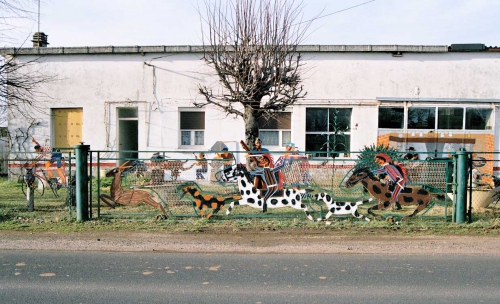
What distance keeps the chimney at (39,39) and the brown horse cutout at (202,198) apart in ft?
41.5

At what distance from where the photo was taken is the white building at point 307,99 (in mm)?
15812

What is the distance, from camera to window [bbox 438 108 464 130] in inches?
624

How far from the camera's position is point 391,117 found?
1608 cm

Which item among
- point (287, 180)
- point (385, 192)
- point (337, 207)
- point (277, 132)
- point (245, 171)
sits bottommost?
point (337, 207)

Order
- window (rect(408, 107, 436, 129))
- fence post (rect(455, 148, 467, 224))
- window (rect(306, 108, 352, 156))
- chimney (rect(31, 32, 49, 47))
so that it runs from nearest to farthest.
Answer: fence post (rect(455, 148, 467, 224)) < window (rect(408, 107, 436, 129)) < window (rect(306, 108, 352, 156)) < chimney (rect(31, 32, 49, 47))

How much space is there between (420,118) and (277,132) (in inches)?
211

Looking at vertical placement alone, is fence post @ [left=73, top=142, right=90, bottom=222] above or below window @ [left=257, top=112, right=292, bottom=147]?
below

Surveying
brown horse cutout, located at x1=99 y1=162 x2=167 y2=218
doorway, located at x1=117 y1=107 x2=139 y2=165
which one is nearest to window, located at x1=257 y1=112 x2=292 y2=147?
doorway, located at x1=117 y1=107 x2=139 y2=165

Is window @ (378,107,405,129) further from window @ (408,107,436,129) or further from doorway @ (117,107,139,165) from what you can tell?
doorway @ (117,107,139,165)

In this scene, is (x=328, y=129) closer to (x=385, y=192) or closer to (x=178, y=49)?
(x=178, y=49)

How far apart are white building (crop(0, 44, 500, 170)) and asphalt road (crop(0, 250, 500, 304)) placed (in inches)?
381

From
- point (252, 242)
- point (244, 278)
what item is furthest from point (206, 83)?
point (244, 278)

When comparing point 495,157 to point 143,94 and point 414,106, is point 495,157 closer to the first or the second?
point 414,106

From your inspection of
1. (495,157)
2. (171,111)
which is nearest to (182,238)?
(171,111)
